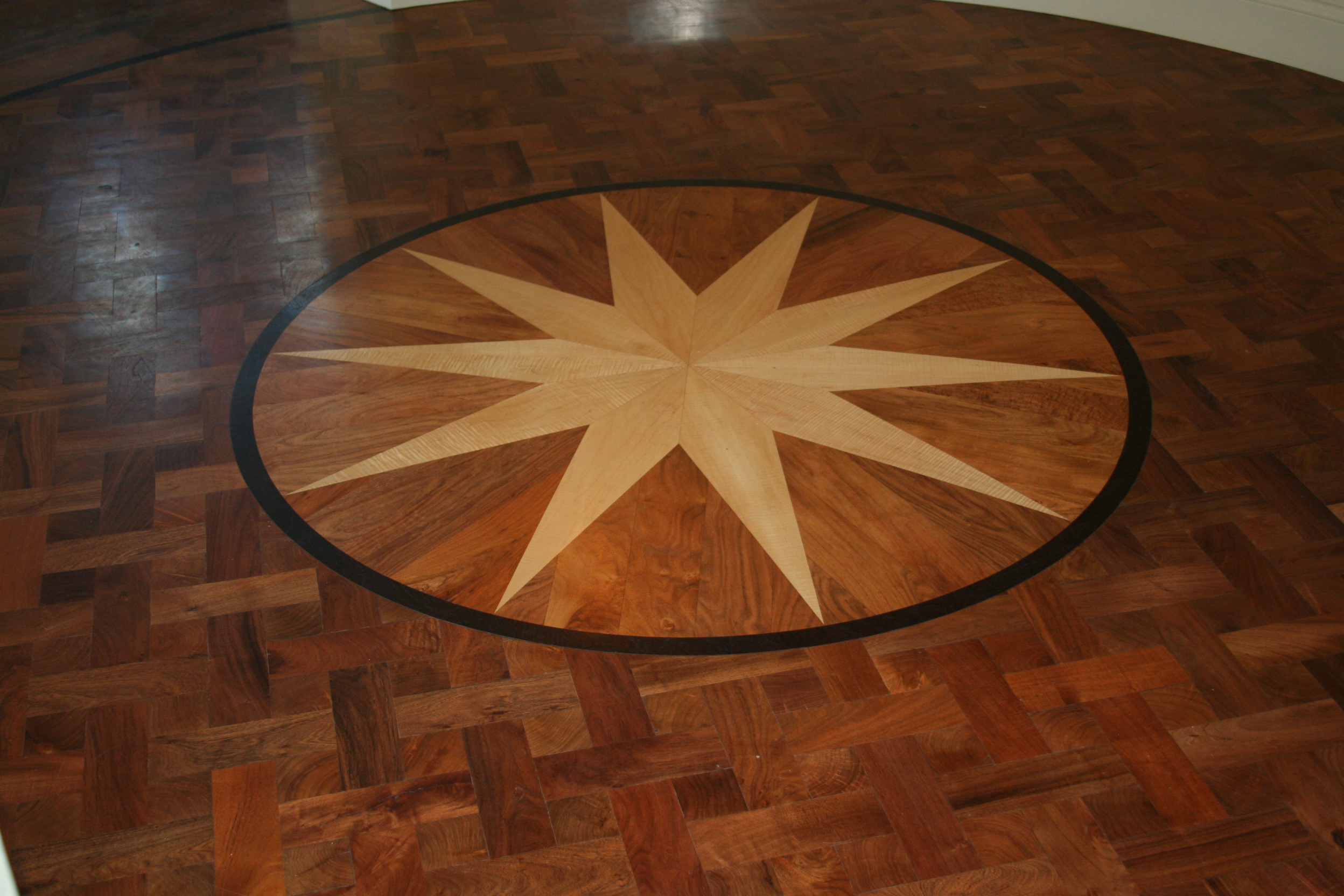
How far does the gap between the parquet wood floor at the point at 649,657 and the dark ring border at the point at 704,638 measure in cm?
3

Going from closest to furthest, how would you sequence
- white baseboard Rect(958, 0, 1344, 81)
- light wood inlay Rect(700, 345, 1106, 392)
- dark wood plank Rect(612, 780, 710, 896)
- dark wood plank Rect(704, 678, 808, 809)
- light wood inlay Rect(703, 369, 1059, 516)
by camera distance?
dark wood plank Rect(612, 780, 710, 896) < dark wood plank Rect(704, 678, 808, 809) < light wood inlay Rect(703, 369, 1059, 516) < light wood inlay Rect(700, 345, 1106, 392) < white baseboard Rect(958, 0, 1344, 81)

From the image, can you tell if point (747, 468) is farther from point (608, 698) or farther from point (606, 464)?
point (608, 698)

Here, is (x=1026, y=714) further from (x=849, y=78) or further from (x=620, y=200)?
(x=849, y=78)

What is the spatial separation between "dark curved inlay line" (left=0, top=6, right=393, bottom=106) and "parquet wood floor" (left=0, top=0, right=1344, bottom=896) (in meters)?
0.39

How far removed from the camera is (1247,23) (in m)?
3.97

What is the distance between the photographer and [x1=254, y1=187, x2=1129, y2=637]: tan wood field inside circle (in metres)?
2.14

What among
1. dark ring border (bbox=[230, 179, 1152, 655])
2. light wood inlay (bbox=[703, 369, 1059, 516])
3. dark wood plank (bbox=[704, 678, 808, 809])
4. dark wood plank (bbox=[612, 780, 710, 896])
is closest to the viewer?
dark wood plank (bbox=[612, 780, 710, 896])

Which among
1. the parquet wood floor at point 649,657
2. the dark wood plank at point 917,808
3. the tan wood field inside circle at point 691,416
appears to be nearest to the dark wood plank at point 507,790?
the parquet wood floor at point 649,657

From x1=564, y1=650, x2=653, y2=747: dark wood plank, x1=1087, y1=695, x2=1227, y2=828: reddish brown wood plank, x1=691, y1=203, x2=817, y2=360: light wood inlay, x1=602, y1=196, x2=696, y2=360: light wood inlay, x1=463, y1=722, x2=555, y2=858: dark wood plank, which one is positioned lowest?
x1=463, y1=722, x2=555, y2=858: dark wood plank

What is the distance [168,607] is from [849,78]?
2.75 metres

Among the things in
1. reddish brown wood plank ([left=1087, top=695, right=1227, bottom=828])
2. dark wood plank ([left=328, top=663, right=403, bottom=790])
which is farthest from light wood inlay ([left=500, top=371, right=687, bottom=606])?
reddish brown wood plank ([left=1087, top=695, right=1227, bottom=828])

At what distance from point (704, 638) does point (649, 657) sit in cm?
10

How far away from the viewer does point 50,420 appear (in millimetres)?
2520

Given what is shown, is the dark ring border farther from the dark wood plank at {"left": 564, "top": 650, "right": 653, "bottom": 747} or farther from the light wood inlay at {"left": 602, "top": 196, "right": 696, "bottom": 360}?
the light wood inlay at {"left": 602, "top": 196, "right": 696, "bottom": 360}
